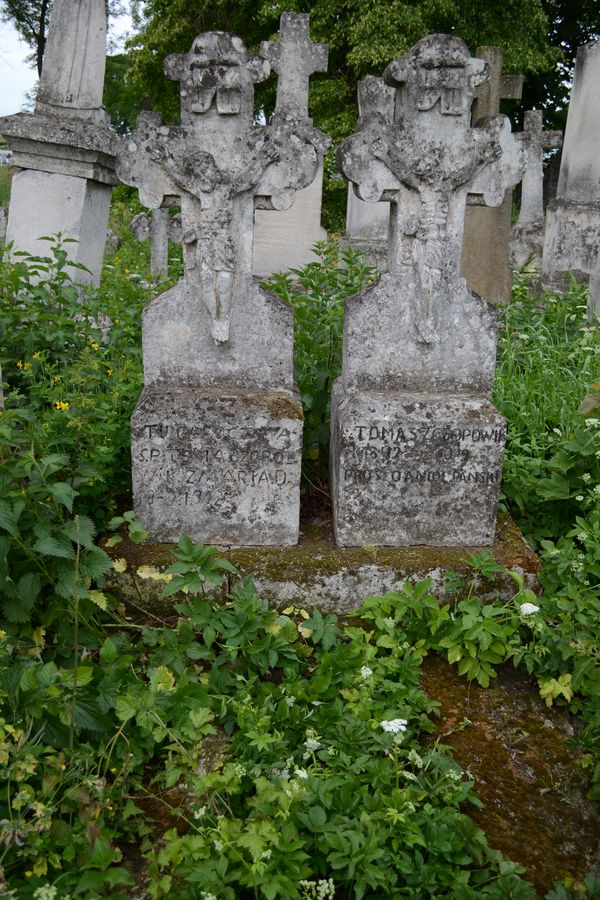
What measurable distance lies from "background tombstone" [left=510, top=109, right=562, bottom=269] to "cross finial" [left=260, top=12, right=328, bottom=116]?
4266 mm

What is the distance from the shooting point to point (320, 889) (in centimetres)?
195

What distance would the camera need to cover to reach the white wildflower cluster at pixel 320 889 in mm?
1953

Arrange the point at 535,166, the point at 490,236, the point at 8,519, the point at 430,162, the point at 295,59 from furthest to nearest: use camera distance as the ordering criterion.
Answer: the point at 535,166, the point at 295,59, the point at 490,236, the point at 430,162, the point at 8,519

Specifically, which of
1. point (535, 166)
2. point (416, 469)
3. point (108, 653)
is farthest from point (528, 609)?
point (535, 166)

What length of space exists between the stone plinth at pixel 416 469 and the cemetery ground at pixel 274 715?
32 centimetres

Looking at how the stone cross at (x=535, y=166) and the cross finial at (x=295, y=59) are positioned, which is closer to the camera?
the cross finial at (x=295, y=59)

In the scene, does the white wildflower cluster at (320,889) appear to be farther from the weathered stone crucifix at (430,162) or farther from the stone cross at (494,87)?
the stone cross at (494,87)

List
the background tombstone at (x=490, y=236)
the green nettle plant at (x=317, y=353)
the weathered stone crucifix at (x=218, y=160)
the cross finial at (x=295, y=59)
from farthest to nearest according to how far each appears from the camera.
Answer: the cross finial at (x=295, y=59)
the background tombstone at (x=490, y=236)
the green nettle plant at (x=317, y=353)
the weathered stone crucifix at (x=218, y=160)

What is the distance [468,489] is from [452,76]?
1.73 m

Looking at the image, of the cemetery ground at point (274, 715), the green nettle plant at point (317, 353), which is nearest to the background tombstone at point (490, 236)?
the green nettle plant at point (317, 353)

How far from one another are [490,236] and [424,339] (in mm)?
4341

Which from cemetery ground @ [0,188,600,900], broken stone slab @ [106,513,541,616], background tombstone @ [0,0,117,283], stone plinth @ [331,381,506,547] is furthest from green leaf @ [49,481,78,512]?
background tombstone @ [0,0,117,283]

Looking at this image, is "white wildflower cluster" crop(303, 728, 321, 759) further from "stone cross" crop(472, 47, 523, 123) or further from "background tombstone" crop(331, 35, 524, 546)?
"stone cross" crop(472, 47, 523, 123)

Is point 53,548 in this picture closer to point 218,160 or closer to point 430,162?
point 218,160
